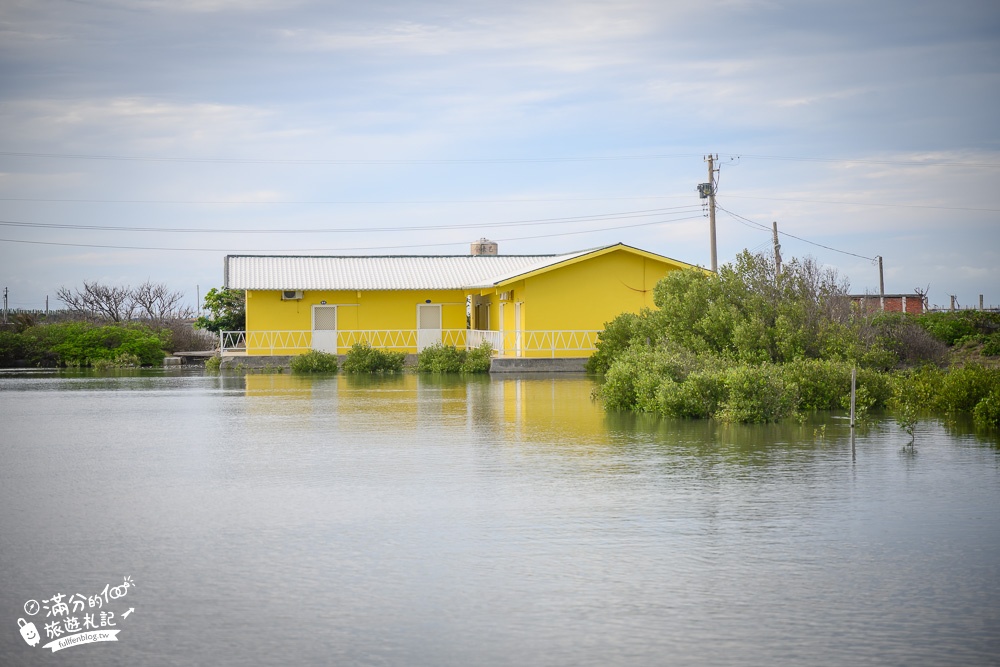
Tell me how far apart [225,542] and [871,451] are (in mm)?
8476

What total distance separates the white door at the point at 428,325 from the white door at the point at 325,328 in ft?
11.1

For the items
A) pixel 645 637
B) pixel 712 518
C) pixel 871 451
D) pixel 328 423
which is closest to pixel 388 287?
pixel 328 423

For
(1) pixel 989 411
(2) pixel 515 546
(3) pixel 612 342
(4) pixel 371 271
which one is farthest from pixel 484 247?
(2) pixel 515 546

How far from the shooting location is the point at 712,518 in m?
9.15

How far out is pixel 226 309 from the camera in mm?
48406

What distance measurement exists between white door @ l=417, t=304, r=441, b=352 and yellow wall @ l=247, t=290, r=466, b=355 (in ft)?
0.56

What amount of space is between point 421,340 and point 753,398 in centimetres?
2704

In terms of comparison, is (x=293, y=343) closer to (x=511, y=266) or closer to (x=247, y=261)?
(x=247, y=261)

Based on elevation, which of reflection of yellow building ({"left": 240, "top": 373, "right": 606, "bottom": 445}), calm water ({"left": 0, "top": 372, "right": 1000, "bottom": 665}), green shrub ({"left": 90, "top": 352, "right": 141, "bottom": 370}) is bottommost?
calm water ({"left": 0, "top": 372, "right": 1000, "bottom": 665})

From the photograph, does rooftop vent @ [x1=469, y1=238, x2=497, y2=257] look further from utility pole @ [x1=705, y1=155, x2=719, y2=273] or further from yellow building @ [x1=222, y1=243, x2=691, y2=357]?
utility pole @ [x1=705, y1=155, x2=719, y2=273]

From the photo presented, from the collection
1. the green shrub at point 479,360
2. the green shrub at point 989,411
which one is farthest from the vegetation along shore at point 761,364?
the green shrub at point 479,360

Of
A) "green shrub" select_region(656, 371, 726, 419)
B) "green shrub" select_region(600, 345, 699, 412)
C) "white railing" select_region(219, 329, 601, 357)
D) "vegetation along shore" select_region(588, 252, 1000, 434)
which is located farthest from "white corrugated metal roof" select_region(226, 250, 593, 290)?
"green shrub" select_region(656, 371, 726, 419)

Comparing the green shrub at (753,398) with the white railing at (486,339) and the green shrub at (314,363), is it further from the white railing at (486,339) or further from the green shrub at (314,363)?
the green shrub at (314,363)

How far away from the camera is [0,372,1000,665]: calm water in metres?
6.01
